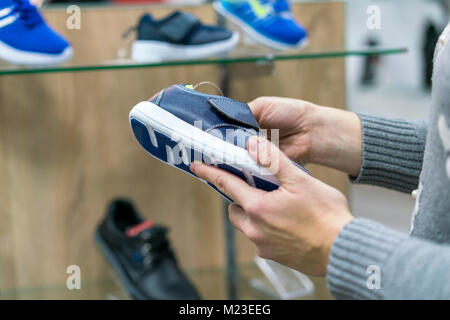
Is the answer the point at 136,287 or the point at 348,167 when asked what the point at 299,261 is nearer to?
the point at 348,167

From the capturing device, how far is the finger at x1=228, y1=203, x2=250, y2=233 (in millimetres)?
490

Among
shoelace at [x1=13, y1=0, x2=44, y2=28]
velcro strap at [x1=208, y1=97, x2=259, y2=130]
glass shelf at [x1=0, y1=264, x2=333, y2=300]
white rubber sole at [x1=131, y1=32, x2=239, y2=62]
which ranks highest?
shoelace at [x1=13, y1=0, x2=44, y2=28]

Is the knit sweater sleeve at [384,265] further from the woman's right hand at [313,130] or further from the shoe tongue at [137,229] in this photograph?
the shoe tongue at [137,229]

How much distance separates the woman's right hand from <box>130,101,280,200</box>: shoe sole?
0.16 meters

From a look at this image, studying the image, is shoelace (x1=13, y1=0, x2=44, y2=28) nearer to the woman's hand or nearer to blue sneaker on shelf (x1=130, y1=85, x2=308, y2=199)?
blue sneaker on shelf (x1=130, y1=85, x2=308, y2=199)

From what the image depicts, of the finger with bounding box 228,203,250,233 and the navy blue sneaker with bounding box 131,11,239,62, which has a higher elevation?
the navy blue sneaker with bounding box 131,11,239,62

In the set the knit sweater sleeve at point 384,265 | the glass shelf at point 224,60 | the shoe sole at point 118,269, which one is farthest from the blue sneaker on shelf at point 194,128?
the shoe sole at point 118,269

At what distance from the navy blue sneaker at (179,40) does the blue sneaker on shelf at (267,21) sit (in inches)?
2.8

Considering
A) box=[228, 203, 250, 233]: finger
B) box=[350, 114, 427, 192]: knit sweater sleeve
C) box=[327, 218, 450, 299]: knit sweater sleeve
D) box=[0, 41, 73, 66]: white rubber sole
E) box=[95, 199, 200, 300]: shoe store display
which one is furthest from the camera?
box=[95, 199, 200, 300]: shoe store display

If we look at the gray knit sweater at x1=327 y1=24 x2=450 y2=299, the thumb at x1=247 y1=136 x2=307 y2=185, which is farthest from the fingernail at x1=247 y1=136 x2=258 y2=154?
the gray knit sweater at x1=327 y1=24 x2=450 y2=299

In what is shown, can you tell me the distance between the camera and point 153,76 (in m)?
1.01
